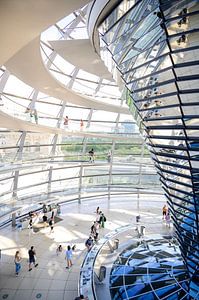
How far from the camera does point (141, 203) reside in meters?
25.2

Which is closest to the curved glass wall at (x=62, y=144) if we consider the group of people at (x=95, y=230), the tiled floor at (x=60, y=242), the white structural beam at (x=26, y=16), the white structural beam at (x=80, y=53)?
the tiled floor at (x=60, y=242)

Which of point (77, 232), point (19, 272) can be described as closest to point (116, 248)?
point (77, 232)

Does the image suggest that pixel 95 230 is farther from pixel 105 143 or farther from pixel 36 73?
pixel 36 73

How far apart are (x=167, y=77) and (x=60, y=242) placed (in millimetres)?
12825

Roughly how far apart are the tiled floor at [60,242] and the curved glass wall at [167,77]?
6.32 meters

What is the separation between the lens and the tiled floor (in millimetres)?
11359

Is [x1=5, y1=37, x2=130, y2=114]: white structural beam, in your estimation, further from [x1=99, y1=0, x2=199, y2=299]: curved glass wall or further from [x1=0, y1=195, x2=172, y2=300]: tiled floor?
[x1=0, y1=195, x2=172, y2=300]: tiled floor

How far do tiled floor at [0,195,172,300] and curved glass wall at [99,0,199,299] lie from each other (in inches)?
249

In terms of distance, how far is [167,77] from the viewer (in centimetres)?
662

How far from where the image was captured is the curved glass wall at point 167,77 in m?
5.21

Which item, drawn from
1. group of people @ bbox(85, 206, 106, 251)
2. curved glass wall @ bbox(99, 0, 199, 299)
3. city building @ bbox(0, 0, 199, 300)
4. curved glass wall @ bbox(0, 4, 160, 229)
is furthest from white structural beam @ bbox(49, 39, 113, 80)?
group of people @ bbox(85, 206, 106, 251)

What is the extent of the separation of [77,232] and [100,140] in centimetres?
1003

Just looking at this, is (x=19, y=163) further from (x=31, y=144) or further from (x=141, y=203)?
(x=141, y=203)

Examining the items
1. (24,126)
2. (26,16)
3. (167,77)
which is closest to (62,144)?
(24,126)
